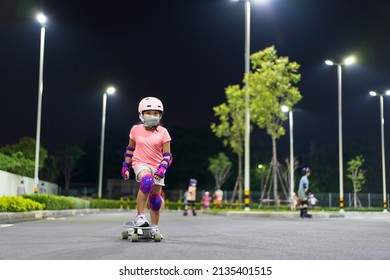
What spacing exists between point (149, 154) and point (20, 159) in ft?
111

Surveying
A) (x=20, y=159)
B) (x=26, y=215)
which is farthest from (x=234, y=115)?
(x=26, y=215)

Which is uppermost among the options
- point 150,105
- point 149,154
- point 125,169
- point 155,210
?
point 150,105

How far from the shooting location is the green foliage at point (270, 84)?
113 feet

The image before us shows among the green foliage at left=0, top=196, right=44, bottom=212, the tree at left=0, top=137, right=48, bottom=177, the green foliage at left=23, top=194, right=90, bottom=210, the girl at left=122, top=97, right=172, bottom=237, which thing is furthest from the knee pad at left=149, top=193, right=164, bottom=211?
the tree at left=0, top=137, right=48, bottom=177

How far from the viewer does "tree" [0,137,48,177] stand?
119 ft

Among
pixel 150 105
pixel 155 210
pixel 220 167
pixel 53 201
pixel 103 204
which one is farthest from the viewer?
pixel 220 167

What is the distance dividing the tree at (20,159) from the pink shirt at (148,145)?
26.7 meters

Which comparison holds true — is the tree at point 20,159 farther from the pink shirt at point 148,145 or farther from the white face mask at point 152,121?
the white face mask at point 152,121

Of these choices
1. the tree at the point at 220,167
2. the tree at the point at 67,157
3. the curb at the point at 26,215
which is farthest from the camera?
the tree at the point at 67,157

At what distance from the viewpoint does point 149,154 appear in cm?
905

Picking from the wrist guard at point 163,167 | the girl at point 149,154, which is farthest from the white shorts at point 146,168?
the wrist guard at point 163,167

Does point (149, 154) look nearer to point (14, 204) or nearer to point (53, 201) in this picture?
point (14, 204)
